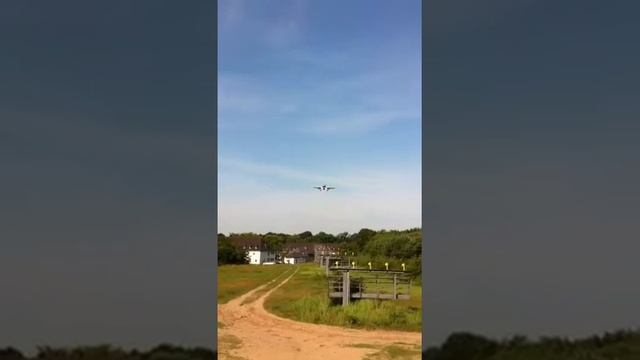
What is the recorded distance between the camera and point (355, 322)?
9805 mm

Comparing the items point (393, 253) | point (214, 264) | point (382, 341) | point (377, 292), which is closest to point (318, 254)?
point (393, 253)

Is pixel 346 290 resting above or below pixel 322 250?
below

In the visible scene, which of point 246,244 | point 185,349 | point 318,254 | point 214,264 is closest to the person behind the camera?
point 185,349

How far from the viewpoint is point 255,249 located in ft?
60.6

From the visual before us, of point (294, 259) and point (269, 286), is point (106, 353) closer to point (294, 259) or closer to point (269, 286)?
point (269, 286)

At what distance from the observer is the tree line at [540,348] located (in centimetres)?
467

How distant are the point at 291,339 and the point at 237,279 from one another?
523 centimetres

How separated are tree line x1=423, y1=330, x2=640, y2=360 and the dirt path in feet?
7.82

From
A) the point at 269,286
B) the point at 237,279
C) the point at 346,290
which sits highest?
the point at 346,290

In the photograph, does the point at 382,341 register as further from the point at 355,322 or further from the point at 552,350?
the point at 552,350

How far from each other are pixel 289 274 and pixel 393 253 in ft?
13.6

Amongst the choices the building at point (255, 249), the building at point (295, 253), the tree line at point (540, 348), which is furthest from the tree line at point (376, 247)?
the tree line at point (540, 348)

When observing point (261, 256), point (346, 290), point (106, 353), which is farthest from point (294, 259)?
point (106, 353)

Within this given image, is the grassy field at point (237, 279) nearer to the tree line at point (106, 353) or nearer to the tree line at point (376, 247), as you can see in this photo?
the tree line at point (376, 247)
